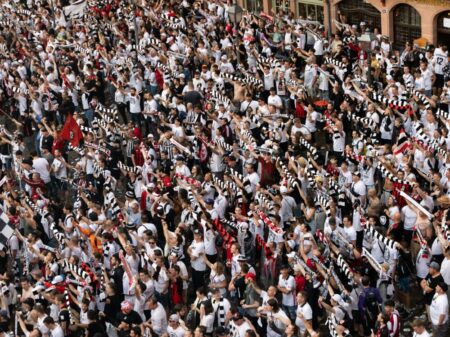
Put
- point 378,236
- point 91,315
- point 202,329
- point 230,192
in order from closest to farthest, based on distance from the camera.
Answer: point 202,329, point 91,315, point 378,236, point 230,192

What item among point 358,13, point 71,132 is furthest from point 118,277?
point 358,13

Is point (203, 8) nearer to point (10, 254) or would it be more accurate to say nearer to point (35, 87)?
point (35, 87)

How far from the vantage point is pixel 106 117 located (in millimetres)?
23297

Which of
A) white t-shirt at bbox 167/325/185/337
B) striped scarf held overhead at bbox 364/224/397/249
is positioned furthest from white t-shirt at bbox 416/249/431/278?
white t-shirt at bbox 167/325/185/337

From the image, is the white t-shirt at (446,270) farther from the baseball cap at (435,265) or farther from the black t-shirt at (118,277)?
the black t-shirt at (118,277)

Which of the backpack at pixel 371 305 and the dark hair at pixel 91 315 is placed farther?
the dark hair at pixel 91 315

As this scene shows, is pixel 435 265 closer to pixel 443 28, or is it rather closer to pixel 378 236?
pixel 378 236

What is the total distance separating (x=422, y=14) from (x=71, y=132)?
1264cm

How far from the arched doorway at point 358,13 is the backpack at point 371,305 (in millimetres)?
18458

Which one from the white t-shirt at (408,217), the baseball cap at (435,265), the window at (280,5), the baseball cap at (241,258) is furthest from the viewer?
the window at (280,5)

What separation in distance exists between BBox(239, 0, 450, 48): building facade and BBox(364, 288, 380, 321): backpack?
1651cm

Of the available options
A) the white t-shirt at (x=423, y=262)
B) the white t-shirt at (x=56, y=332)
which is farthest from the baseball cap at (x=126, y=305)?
the white t-shirt at (x=423, y=262)

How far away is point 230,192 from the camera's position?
18953 millimetres

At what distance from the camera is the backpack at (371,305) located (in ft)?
48.1
